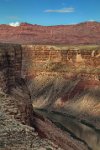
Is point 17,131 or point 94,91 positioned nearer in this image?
point 17,131

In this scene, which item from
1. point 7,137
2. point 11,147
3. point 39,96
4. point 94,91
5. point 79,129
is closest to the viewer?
point 11,147

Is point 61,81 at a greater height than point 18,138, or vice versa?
point 18,138

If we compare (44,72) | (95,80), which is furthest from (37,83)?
(95,80)

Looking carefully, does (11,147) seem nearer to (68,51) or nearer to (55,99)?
(55,99)

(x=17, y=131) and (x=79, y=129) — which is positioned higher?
(x=17, y=131)

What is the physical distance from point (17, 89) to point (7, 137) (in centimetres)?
3900

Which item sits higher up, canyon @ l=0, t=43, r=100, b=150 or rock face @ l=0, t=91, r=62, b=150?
rock face @ l=0, t=91, r=62, b=150

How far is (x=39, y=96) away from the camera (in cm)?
10250

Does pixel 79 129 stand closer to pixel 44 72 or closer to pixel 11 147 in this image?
pixel 44 72

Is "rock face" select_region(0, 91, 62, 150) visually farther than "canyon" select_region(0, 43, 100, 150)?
No

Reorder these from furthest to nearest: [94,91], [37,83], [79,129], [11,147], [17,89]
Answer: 1. [37,83]
2. [94,91]
3. [79,129]
4. [17,89]
5. [11,147]

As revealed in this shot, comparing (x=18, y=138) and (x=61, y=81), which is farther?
(x=61, y=81)

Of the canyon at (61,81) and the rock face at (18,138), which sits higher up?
the rock face at (18,138)

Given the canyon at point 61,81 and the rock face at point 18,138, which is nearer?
the rock face at point 18,138
